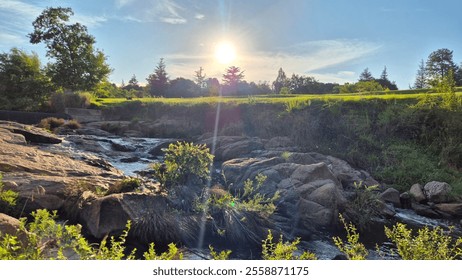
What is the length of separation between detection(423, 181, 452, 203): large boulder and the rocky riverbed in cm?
3

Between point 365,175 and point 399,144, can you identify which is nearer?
point 365,175

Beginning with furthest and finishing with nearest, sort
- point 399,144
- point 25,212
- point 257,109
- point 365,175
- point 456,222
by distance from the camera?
point 257,109, point 399,144, point 365,175, point 456,222, point 25,212

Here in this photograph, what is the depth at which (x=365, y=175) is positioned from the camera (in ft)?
41.8

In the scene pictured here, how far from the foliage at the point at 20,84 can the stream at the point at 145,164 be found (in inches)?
463

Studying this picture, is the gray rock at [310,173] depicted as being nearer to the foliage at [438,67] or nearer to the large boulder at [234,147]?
the large boulder at [234,147]

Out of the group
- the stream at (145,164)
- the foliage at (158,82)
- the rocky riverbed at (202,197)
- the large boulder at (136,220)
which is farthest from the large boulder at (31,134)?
the foliage at (158,82)

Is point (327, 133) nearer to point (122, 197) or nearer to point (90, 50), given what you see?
point (122, 197)

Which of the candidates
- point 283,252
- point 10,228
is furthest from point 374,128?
point 10,228

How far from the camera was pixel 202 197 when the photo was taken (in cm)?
745

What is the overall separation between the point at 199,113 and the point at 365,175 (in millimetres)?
12487

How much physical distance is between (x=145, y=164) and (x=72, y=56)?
61.4 ft

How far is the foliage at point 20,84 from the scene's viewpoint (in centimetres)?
2438
